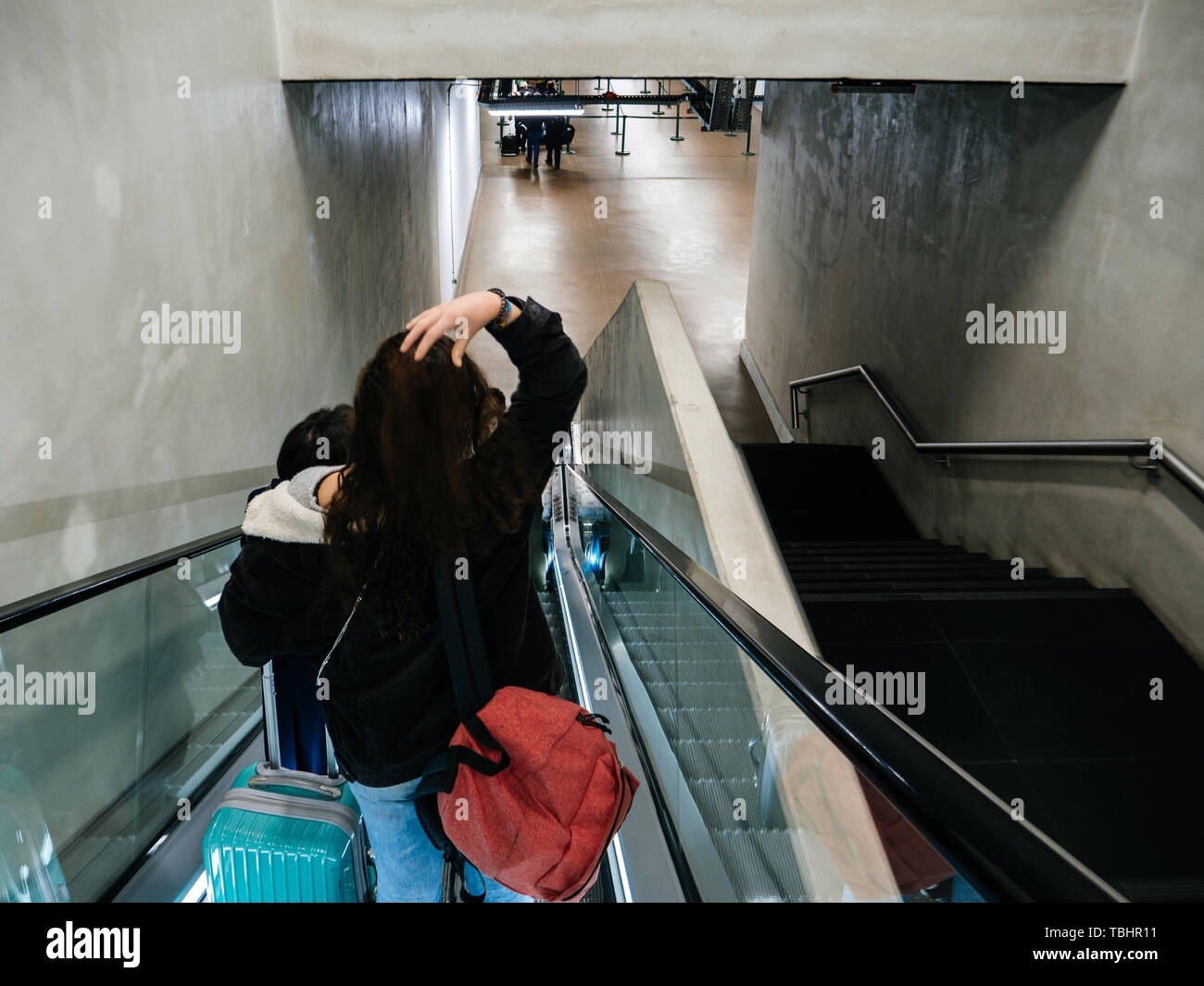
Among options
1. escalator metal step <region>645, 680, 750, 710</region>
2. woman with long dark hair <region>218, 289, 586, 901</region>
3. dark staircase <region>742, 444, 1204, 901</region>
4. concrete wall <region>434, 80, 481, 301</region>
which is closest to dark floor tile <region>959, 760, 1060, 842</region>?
dark staircase <region>742, 444, 1204, 901</region>

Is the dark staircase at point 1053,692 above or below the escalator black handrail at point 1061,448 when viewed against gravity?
below

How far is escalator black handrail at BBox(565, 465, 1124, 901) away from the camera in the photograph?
2.57 feet

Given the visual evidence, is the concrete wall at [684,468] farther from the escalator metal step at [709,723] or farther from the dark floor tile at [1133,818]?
the dark floor tile at [1133,818]

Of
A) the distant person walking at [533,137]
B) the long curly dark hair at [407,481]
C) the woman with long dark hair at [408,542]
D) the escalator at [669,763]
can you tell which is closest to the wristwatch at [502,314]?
the woman with long dark hair at [408,542]

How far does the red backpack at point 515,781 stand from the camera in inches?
55.6

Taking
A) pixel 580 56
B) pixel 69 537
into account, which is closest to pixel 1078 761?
pixel 69 537

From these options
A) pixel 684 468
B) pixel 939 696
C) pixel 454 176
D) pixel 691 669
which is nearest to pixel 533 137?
pixel 454 176

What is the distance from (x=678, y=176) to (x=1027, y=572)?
15.9 metres

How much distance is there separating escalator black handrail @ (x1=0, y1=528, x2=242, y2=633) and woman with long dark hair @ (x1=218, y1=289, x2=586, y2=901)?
2.32ft

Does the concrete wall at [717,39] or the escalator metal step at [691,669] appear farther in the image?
the concrete wall at [717,39]

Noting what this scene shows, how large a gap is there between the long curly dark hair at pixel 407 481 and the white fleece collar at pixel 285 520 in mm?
43

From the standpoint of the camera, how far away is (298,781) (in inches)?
78.4
